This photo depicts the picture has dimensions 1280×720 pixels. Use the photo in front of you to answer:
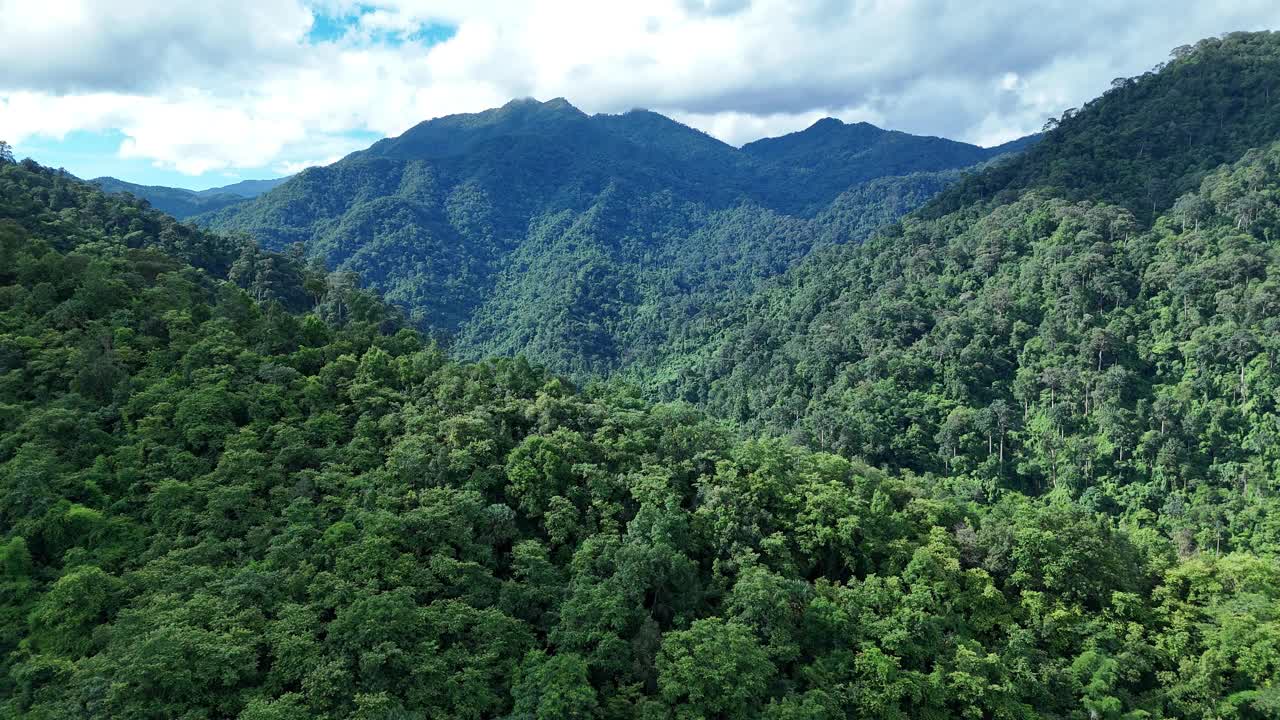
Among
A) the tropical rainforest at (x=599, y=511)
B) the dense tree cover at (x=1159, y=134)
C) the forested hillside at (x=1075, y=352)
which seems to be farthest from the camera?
the dense tree cover at (x=1159, y=134)

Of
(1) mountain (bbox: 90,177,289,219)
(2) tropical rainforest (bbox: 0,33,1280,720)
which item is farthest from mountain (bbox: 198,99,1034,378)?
(2) tropical rainforest (bbox: 0,33,1280,720)

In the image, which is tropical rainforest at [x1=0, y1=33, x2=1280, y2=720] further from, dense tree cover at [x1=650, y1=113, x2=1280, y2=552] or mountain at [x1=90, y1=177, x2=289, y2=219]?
mountain at [x1=90, y1=177, x2=289, y2=219]

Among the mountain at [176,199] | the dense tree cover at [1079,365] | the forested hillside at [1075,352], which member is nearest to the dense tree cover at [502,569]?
the dense tree cover at [1079,365]

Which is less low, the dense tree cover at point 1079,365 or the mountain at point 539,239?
the mountain at point 539,239

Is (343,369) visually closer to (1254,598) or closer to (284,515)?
(284,515)

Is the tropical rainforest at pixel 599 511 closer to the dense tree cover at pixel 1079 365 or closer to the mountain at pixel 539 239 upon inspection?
the dense tree cover at pixel 1079 365
